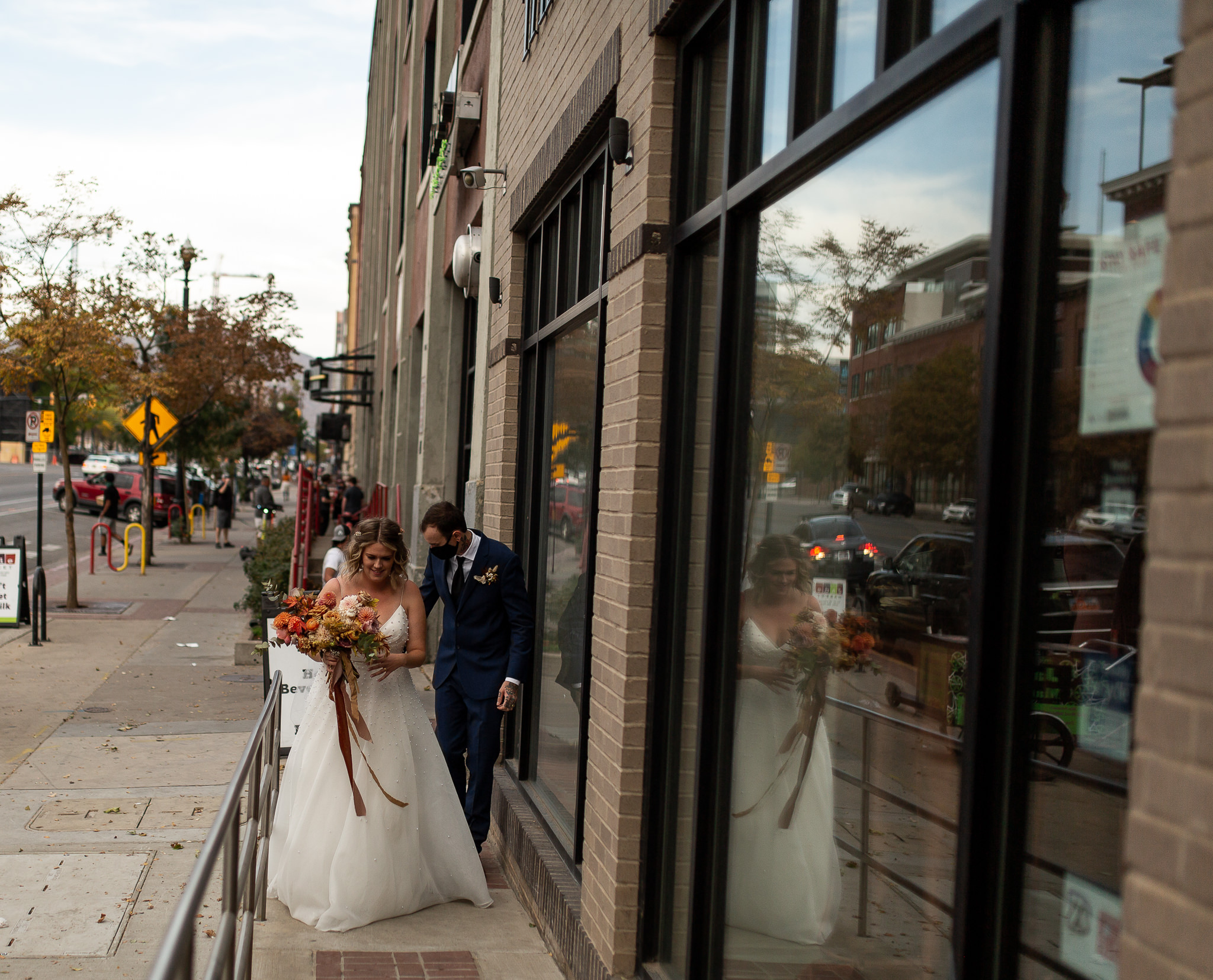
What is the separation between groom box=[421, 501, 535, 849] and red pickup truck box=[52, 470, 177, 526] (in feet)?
119

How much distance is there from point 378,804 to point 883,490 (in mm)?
3773

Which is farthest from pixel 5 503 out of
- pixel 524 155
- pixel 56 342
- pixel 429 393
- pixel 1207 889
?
pixel 1207 889

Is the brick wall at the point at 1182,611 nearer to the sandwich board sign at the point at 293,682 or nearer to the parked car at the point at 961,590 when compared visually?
the parked car at the point at 961,590

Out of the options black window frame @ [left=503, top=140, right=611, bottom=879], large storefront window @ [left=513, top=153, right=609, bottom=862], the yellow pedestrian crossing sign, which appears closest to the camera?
black window frame @ [left=503, top=140, right=611, bottom=879]

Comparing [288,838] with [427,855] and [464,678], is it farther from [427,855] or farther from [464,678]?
[464,678]

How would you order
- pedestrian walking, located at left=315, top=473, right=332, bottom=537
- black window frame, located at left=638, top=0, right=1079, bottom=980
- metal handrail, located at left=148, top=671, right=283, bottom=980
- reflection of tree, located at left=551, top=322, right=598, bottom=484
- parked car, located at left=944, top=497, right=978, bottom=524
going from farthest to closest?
pedestrian walking, located at left=315, top=473, right=332, bottom=537
reflection of tree, located at left=551, top=322, right=598, bottom=484
parked car, located at left=944, top=497, right=978, bottom=524
black window frame, located at left=638, top=0, right=1079, bottom=980
metal handrail, located at left=148, top=671, right=283, bottom=980

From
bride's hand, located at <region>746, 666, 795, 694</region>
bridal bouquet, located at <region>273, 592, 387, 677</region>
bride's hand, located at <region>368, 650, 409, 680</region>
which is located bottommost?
bride's hand, located at <region>368, 650, 409, 680</region>

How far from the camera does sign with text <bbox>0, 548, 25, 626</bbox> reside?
49.0 feet

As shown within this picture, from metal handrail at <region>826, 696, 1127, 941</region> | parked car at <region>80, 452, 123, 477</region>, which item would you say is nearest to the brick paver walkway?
metal handrail at <region>826, 696, 1127, 941</region>

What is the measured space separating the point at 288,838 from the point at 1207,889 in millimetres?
5177

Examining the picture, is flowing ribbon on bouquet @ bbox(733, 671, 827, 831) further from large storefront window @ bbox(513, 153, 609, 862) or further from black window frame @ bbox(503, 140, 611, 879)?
large storefront window @ bbox(513, 153, 609, 862)

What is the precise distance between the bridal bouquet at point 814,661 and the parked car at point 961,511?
19.2 inches

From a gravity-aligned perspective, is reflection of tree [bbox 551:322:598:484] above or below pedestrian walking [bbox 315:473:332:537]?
above

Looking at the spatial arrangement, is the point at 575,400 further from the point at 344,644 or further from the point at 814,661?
the point at 814,661
